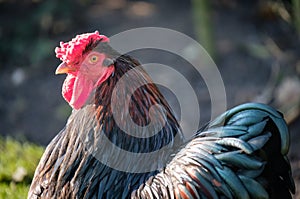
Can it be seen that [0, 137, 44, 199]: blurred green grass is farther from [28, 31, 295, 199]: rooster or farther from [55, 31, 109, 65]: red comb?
[55, 31, 109, 65]: red comb

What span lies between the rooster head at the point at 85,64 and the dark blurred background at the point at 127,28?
3677mm

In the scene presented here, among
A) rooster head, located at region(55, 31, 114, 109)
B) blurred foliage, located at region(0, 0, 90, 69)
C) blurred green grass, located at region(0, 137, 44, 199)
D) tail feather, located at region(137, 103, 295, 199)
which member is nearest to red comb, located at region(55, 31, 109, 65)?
rooster head, located at region(55, 31, 114, 109)

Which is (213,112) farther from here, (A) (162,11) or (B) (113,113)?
(B) (113,113)

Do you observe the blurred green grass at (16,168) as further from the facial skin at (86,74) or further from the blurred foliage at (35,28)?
A: the blurred foliage at (35,28)

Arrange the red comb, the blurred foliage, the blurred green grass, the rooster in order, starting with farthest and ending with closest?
the blurred foliage < the blurred green grass < the red comb < the rooster

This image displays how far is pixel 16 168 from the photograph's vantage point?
536 centimetres

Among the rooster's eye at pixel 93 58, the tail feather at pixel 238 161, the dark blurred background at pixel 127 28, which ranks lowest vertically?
the dark blurred background at pixel 127 28

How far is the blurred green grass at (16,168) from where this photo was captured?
4953 millimetres

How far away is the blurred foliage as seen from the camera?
369 inches

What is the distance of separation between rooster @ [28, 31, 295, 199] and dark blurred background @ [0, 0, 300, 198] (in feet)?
11.5

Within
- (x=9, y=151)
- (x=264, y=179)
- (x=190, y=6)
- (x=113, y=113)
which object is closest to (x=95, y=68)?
(x=113, y=113)

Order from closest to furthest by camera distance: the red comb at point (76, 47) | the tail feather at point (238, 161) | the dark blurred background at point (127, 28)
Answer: the tail feather at point (238, 161) → the red comb at point (76, 47) → the dark blurred background at point (127, 28)

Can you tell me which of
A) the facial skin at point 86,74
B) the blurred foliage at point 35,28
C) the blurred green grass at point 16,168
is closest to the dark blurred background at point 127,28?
the blurred foliage at point 35,28

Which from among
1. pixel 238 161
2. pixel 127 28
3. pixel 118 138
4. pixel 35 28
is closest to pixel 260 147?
pixel 238 161
